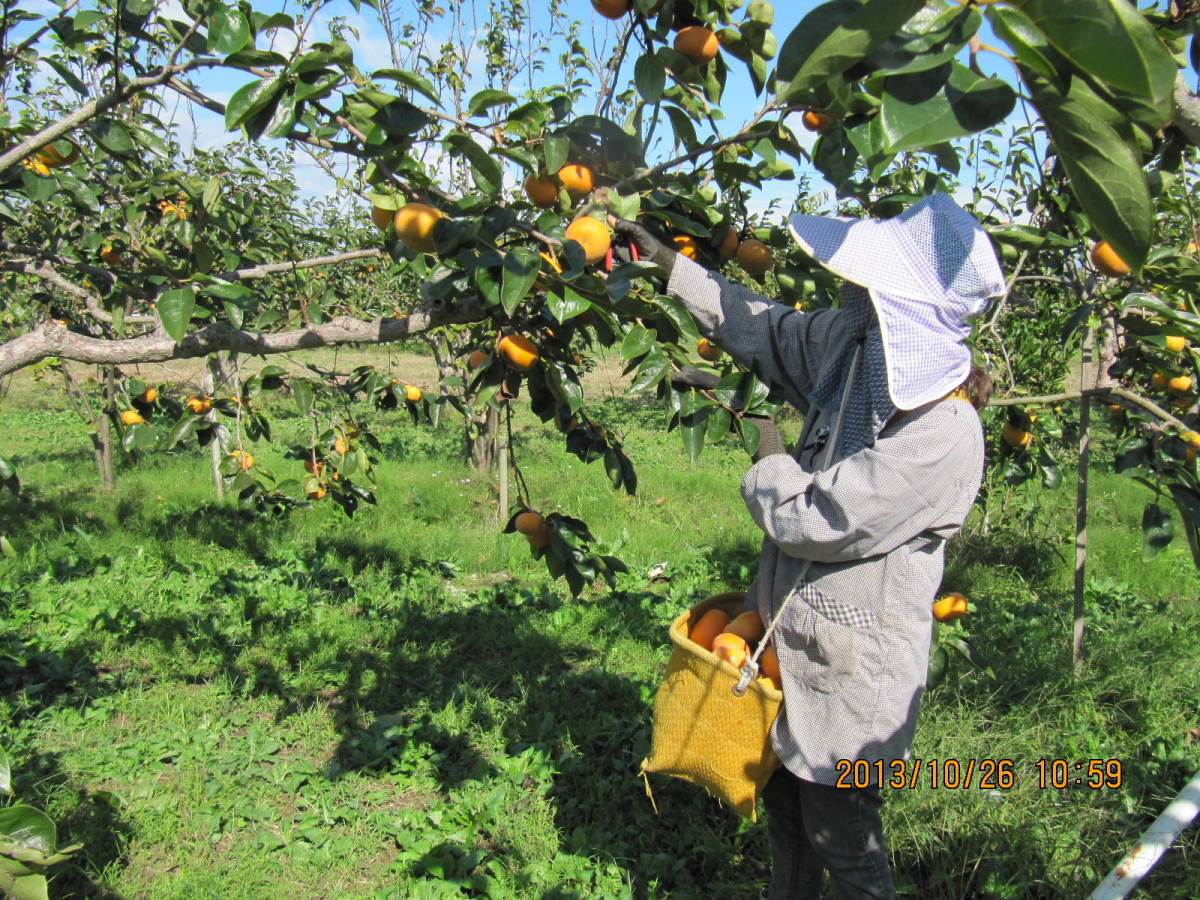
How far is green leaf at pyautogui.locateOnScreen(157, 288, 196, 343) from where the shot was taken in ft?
4.74

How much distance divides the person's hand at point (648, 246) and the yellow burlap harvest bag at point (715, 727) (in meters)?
0.68

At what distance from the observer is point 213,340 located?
1.50 m

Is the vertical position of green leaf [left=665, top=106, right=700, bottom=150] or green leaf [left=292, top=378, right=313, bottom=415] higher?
green leaf [left=665, top=106, right=700, bottom=150]

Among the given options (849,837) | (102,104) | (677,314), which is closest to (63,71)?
(102,104)

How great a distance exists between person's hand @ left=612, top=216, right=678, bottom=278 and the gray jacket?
0.02 meters

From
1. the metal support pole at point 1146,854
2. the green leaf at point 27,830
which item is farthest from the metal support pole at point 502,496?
the green leaf at point 27,830

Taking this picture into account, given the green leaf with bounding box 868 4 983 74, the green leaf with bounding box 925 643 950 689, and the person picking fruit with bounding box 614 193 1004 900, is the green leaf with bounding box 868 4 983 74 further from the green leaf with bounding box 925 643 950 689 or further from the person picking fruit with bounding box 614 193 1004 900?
the green leaf with bounding box 925 643 950 689

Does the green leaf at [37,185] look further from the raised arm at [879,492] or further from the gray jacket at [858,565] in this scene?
the raised arm at [879,492]

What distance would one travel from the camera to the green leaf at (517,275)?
3.69 feet

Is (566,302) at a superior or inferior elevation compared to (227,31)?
inferior

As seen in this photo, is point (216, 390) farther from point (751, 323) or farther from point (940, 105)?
point (940, 105)

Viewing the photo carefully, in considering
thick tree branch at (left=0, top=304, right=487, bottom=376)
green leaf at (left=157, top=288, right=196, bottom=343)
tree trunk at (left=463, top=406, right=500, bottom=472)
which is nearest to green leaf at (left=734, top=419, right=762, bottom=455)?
thick tree branch at (left=0, top=304, right=487, bottom=376)

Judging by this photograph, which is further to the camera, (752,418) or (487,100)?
(752,418)

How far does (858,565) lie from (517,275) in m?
0.74
